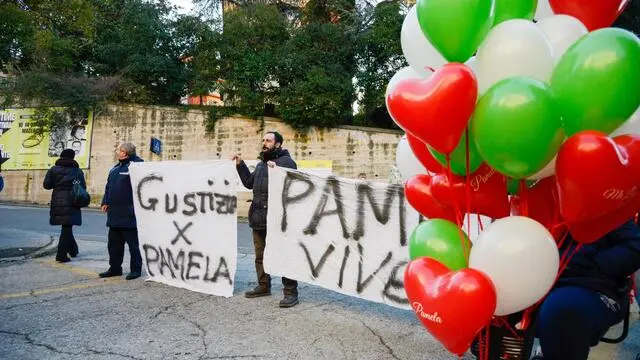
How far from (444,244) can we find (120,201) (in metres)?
5.15

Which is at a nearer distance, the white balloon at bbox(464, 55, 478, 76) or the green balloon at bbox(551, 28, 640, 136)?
the green balloon at bbox(551, 28, 640, 136)

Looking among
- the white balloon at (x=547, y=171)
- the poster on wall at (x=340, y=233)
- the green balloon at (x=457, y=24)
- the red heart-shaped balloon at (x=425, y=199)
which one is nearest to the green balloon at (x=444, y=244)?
the red heart-shaped balloon at (x=425, y=199)

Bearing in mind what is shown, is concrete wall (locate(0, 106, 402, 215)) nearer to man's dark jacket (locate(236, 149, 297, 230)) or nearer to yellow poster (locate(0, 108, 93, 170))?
yellow poster (locate(0, 108, 93, 170))

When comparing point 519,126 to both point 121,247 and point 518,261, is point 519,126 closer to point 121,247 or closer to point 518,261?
point 518,261

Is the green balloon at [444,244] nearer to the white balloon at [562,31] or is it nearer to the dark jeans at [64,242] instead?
the white balloon at [562,31]

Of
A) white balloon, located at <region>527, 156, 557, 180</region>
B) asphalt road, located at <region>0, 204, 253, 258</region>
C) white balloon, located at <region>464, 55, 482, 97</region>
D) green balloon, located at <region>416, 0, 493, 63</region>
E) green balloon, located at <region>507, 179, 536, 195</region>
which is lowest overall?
asphalt road, located at <region>0, 204, 253, 258</region>

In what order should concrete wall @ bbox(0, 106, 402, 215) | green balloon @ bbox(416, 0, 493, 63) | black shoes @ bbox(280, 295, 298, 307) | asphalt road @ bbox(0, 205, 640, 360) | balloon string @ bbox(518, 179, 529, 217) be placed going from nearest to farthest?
green balloon @ bbox(416, 0, 493, 63)
balloon string @ bbox(518, 179, 529, 217)
asphalt road @ bbox(0, 205, 640, 360)
black shoes @ bbox(280, 295, 298, 307)
concrete wall @ bbox(0, 106, 402, 215)

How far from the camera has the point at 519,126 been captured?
6.54 feet

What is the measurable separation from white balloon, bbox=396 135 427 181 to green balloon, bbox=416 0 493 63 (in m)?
0.74

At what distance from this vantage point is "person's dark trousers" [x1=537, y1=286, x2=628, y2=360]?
7.62 feet

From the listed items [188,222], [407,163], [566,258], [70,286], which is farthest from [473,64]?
[70,286]

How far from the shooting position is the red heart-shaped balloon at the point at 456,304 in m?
2.05

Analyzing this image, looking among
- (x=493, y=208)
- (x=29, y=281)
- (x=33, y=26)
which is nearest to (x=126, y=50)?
(x=33, y=26)

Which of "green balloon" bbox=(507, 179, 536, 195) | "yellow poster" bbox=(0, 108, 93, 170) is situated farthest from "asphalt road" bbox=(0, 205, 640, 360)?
"yellow poster" bbox=(0, 108, 93, 170)
